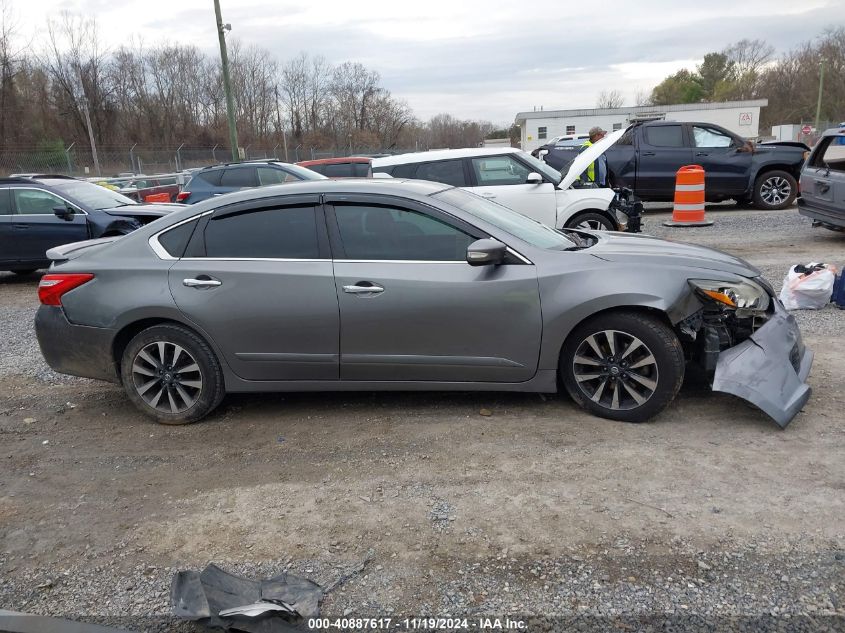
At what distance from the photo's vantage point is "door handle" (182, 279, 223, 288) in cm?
438

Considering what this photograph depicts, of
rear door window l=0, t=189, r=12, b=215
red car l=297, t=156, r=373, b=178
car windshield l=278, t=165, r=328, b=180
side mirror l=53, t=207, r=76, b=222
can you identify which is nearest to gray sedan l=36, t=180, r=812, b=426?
side mirror l=53, t=207, r=76, b=222

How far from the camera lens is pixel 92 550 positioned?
125 inches

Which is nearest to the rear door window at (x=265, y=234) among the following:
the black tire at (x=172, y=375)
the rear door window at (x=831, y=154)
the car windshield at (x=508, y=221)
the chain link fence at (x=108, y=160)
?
the black tire at (x=172, y=375)

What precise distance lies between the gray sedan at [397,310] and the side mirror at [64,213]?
20.5 feet

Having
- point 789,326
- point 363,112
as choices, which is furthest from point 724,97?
point 789,326

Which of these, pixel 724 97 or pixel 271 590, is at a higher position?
pixel 724 97

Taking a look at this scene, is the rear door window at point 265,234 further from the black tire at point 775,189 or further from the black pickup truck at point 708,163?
the black tire at point 775,189

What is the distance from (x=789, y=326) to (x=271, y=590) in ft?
11.8

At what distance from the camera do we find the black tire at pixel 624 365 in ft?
13.2

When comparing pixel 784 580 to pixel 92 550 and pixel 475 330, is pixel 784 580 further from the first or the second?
pixel 92 550

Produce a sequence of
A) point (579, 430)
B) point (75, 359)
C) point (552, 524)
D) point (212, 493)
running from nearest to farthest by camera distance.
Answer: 1. point (552, 524)
2. point (212, 493)
3. point (579, 430)
4. point (75, 359)

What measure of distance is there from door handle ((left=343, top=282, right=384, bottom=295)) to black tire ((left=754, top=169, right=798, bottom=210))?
12564mm

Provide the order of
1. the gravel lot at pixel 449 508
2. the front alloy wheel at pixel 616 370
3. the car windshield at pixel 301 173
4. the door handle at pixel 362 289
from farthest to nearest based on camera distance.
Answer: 1. the car windshield at pixel 301 173
2. the door handle at pixel 362 289
3. the front alloy wheel at pixel 616 370
4. the gravel lot at pixel 449 508

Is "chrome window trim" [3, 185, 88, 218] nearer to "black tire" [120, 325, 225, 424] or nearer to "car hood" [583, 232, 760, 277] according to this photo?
"black tire" [120, 325, 225, 424]
